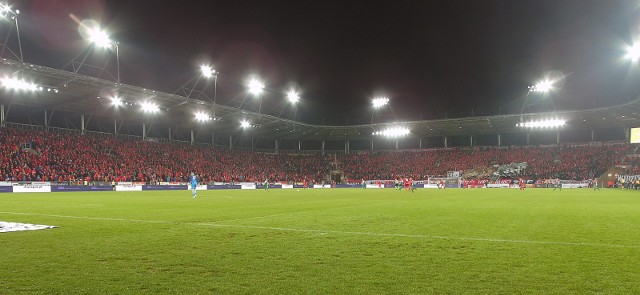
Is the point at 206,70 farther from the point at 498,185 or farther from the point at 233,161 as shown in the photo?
the point at 498,185

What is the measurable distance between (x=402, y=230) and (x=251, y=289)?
248 inches

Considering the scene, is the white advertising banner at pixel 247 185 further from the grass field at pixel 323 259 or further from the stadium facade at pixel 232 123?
the grass field at pixel 323 259

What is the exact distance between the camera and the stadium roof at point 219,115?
1537 inches

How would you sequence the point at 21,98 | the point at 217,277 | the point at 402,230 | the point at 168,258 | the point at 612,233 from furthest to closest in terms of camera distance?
the point at 21,98
the point at 402,230
the point at 612,233
the point at 168,258
the point at 217,277

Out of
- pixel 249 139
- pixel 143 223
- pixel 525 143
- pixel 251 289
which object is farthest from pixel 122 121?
pixel 525 143

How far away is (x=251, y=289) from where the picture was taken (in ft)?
17.1

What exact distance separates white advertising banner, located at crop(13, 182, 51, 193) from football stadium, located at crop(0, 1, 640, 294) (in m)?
0.12

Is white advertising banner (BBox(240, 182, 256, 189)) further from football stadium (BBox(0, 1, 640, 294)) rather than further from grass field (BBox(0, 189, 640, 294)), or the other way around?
→ grass field (BBox(0, 189, 640, 294))

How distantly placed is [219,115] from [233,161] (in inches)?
431

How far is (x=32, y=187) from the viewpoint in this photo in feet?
116

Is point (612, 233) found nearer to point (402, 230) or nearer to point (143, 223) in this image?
point (402, 230)

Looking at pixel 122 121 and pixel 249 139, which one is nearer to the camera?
pixel 122 121

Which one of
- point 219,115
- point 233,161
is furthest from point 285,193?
point 233,161

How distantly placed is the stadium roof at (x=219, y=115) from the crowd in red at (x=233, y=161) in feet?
11.0
